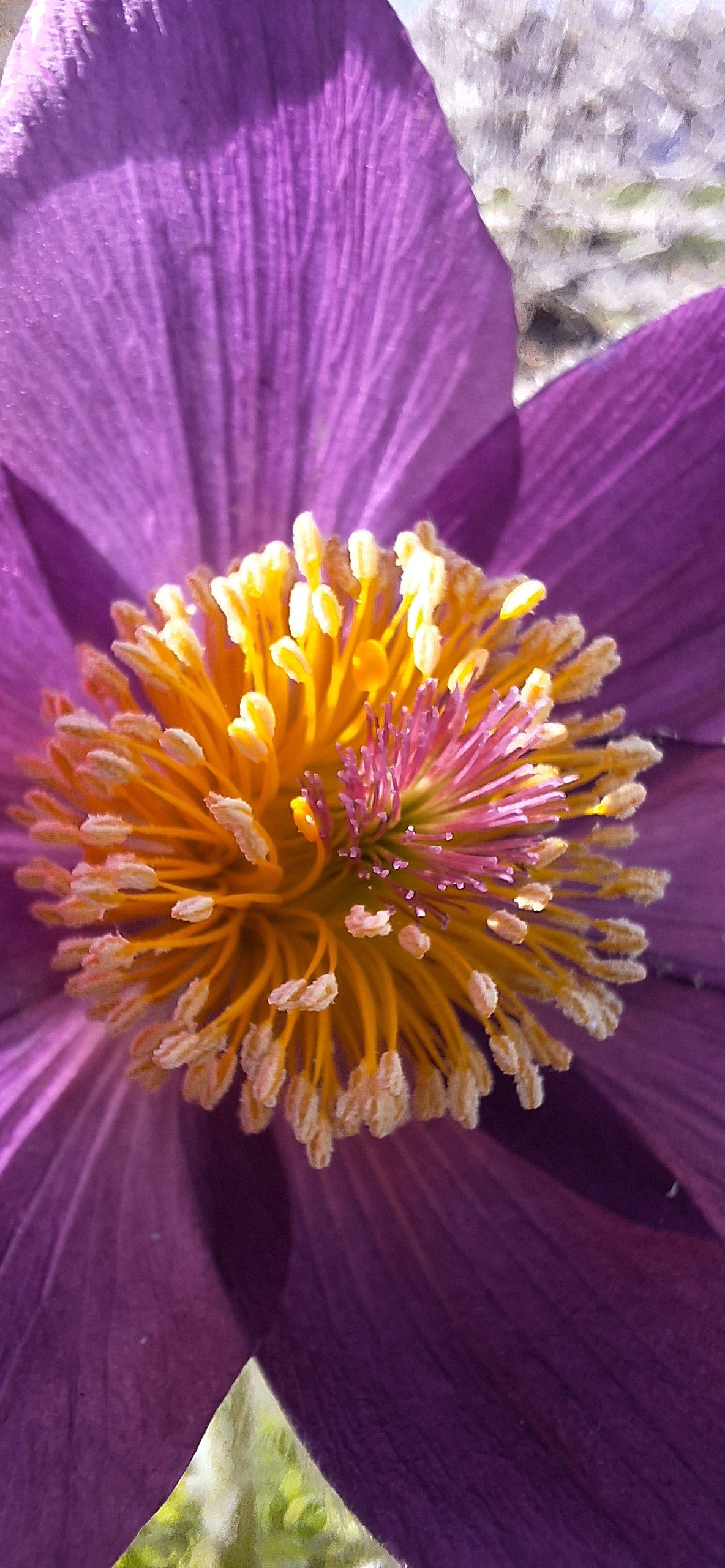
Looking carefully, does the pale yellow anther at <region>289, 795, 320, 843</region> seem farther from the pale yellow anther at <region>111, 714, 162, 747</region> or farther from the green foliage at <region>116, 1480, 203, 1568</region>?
the green foliage at <region>116, 1480, 203, 1568</region>

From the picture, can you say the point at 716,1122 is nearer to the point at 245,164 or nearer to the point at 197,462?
the point at 197,462

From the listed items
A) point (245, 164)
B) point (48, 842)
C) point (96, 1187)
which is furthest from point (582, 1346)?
point (245, 164)

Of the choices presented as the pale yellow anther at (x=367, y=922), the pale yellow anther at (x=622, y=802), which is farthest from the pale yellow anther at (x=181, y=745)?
the pale yellow anther at (x=622, y=802)

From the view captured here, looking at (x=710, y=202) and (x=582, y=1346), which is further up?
(x=710, y=202)

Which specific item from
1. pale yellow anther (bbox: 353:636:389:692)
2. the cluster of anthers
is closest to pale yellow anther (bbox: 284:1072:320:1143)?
the cluster of anthers

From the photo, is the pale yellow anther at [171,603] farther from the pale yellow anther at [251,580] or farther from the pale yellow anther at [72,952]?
the pale yellow anther at [72,952]

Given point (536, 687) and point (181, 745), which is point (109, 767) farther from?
point (536, 687)

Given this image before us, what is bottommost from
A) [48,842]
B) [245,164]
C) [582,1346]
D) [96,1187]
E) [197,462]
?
[582,1346]

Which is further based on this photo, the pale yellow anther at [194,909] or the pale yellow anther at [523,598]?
the pale yellow anther at [523,598]
